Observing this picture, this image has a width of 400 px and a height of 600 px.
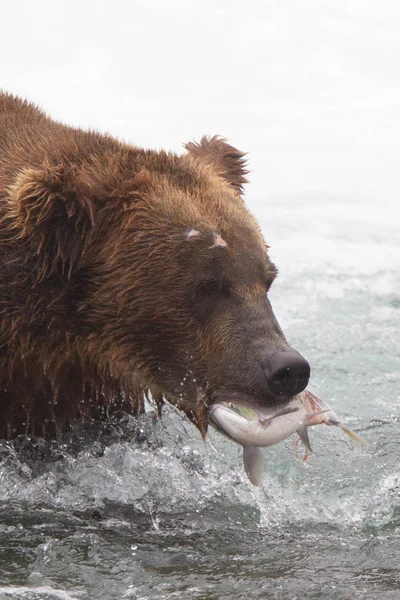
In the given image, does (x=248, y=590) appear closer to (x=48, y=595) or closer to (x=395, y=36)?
(x=48, y=595)

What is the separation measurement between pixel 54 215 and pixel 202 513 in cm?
143

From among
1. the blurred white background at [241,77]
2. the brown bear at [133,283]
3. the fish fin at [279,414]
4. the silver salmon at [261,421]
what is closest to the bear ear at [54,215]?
the brown bear at [133,283]

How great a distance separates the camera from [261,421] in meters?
4.11

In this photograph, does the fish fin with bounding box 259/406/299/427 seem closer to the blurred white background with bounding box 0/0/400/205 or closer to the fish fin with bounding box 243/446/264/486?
the fish fin with bounding box 243/446/264/486

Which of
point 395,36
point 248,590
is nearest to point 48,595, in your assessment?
point 248,590

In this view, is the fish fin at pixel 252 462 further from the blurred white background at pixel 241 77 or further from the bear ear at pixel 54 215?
the blurred white background at pixel 241 77

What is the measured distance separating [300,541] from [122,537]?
0.71 metres

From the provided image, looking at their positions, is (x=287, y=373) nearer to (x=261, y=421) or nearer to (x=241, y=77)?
(x=261, y=421)

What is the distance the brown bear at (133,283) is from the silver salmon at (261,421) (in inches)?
2.5

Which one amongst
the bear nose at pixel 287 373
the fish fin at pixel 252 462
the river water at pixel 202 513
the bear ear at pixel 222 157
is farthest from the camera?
the bear ear at pixel 222 157

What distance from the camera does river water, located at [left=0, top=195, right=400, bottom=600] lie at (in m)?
3.76

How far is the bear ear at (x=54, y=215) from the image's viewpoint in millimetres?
4312

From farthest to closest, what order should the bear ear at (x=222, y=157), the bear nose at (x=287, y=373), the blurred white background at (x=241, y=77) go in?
the blurred white background at (x=241, y=77) → the bear ear at (x=222, y=157) → the bear nose at (x=287, y=373)

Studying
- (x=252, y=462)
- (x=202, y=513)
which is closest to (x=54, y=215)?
(x=252, y=462)
